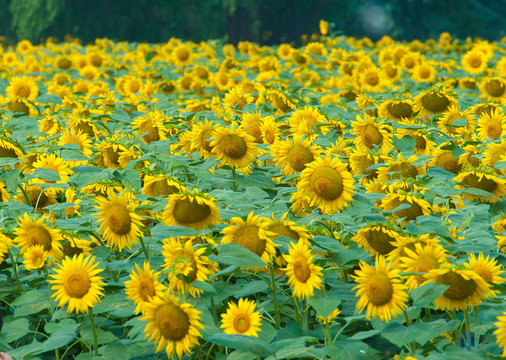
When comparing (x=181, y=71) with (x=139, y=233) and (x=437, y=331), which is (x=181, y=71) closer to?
(x=139, y=233)

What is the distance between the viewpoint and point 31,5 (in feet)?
54.7

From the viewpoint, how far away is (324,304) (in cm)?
232

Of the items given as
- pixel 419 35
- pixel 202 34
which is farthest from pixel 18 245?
pixel 419 35

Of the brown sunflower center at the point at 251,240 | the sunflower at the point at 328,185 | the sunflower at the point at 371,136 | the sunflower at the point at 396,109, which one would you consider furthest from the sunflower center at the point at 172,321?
the sunflower at the point at 396,109

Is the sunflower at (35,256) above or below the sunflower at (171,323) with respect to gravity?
below

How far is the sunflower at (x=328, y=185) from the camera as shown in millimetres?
2832

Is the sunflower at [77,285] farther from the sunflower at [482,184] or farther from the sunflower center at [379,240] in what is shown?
the sunflower at [482,184]

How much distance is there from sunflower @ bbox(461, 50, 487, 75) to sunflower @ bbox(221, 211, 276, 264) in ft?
16.8

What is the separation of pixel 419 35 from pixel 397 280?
74.0ft

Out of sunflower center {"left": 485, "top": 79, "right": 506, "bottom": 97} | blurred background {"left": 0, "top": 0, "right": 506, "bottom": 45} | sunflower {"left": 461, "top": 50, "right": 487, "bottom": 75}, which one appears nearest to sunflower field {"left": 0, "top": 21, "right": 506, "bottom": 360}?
sunflower center {"left": 485, "top": 79, "right": 506, "bottom": 97}

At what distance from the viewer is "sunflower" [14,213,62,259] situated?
2592 millimetres

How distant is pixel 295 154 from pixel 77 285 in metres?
1.29

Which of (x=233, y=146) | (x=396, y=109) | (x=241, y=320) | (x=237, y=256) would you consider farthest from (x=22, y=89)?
(x=241, y=320)

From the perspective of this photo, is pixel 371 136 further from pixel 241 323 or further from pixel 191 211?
pixel 241 323
